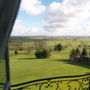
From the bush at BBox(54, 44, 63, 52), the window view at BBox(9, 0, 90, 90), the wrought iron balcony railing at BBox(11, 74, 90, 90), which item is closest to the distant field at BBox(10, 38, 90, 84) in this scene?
the window view at BBox(9, 0, 90, 90)

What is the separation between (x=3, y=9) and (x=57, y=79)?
1.71m

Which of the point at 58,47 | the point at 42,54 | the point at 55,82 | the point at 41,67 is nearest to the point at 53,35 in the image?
the point at 58,47

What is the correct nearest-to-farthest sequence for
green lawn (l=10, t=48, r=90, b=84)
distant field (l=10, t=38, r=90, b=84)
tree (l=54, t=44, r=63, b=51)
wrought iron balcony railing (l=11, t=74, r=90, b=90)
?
wrought iron balcony railing (l=11, t=74, r=90, b=90) → distant field (l=10, t=38, r=90, b=84) → tree (l=54, t=44, r=63, b=51) → green lawn (l=10, t=48, r=90, b=84)

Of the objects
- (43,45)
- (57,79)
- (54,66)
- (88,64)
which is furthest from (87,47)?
(57,79)

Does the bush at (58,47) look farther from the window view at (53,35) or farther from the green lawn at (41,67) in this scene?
the green lawn at (41,67)

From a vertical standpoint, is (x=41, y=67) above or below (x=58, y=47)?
below

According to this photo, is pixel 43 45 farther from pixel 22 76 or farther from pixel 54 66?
pixel 54 66

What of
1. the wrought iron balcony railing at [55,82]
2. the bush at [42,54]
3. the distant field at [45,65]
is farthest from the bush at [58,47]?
the wrought iron balcony railing at [55,82]

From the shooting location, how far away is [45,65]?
226 inches

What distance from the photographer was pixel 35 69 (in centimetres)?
532

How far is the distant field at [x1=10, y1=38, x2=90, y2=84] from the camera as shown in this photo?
163 inches

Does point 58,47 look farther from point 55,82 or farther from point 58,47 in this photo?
point 55,82

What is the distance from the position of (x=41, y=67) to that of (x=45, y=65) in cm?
17

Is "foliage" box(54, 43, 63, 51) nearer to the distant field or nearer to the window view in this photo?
the window view
